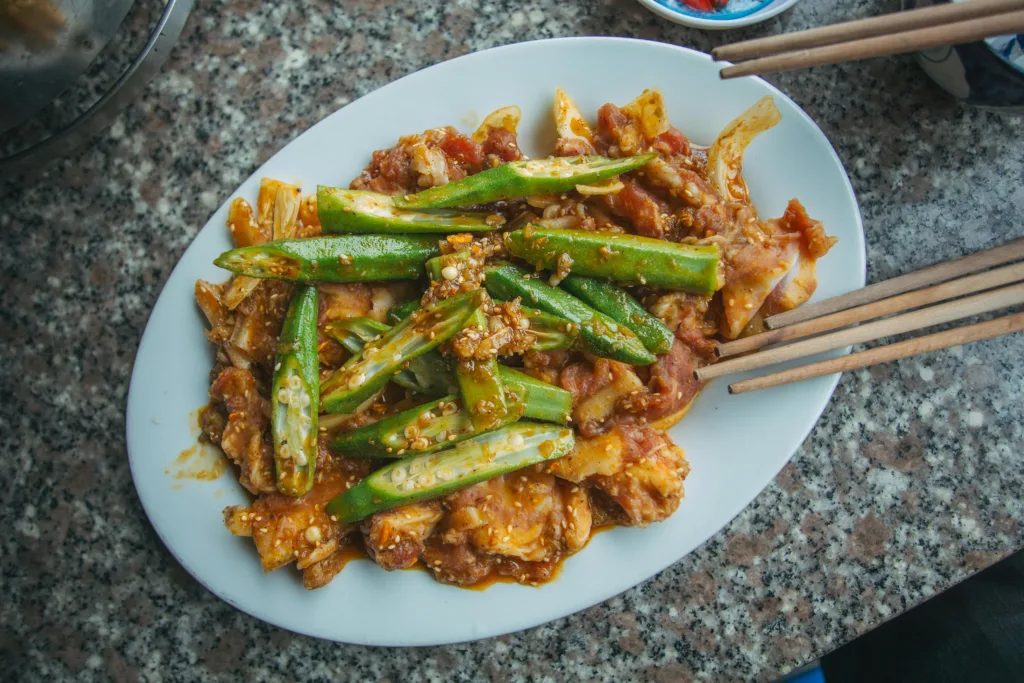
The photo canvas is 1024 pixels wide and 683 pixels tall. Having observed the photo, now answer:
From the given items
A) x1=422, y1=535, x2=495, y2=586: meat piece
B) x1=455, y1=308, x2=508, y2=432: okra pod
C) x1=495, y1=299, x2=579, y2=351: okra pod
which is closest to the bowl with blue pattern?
x1=495, y1=299, x2=579, y2=351: okra pod

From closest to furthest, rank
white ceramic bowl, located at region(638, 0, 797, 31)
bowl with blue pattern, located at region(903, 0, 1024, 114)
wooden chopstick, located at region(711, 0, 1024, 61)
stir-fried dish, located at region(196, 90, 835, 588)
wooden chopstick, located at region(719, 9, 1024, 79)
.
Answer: wooden chopstick, located at region(719, 9, 1024, 79) < wooden chopstick, located at region(711, 0, 1024, 61) < stir-fried dish, located at region(196, 90, 835, 588) < bowl with blue pattern, located at region(903, 0, 1024, 114) < white ceramic bowl, located at region(638, 0, 797, 31)

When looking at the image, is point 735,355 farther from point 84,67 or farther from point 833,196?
point 84,67

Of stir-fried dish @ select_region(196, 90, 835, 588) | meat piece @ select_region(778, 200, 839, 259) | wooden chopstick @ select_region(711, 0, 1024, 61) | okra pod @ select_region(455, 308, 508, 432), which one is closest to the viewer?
wooden chopstick @ select_region(711, 0, 1024, 61)

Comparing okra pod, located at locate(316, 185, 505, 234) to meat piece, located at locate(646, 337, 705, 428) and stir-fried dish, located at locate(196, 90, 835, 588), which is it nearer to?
stir-fried dish, located at locate(196, 90, 835, 588)

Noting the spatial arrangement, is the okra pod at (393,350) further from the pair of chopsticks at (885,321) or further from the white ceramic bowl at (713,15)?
the white ceramic bowl at (713,15)

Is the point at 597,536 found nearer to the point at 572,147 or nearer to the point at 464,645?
the point at 464,645

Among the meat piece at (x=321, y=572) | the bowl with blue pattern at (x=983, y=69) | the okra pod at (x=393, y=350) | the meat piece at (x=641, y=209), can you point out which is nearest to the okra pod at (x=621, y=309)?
the meat piece at (x=641, y=209)

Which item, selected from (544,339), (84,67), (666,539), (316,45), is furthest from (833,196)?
(84,67)
